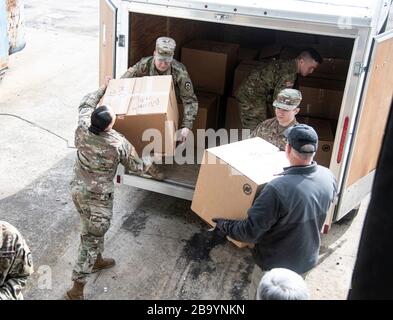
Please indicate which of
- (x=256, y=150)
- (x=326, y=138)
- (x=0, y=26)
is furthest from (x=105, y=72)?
(x=0, y=26)

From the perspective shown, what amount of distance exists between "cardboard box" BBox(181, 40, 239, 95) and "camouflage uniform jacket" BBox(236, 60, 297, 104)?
639 mm

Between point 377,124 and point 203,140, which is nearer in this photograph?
point 377,124

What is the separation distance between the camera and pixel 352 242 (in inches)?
185

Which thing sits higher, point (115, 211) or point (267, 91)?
point (267, 91)

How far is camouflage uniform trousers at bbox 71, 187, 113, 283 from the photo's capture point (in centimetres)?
366

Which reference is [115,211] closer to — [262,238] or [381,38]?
[262,238]

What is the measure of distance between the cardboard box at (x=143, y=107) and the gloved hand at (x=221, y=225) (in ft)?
3.16

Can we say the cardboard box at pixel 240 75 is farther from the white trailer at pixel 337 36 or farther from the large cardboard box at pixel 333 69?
the white trailer at pixel 337 36

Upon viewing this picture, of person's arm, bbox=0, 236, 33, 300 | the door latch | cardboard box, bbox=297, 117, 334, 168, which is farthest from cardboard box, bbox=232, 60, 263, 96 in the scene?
person's arm, bbox=0, 236, 33, 300

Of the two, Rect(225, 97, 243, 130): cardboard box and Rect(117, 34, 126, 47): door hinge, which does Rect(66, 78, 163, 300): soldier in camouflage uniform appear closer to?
Rect(117, 34, 126, 47): door hinge

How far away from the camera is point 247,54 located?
21.2 feet

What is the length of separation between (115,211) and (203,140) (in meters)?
1.21

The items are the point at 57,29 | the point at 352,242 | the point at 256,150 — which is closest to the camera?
the point at 256,150

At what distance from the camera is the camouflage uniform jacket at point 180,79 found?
4.52 meters
